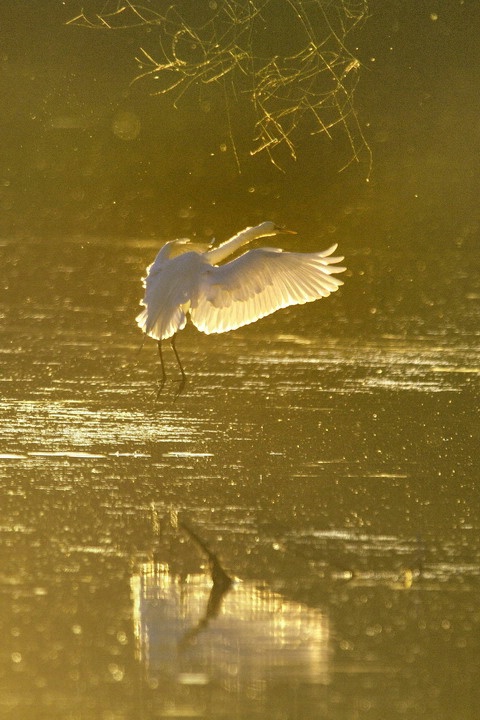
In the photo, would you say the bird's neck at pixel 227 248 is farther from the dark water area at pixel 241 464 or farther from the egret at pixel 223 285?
the dark water area at pixel 241 464

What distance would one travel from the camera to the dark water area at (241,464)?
5176 mm

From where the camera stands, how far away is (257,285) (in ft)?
31.7

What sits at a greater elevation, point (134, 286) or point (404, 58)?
point (404, 58)

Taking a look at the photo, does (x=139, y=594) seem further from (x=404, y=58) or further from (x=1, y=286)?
(x=404, y=58)

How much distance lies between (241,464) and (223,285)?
5.42 ft

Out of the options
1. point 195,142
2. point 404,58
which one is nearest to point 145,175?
point 195,142

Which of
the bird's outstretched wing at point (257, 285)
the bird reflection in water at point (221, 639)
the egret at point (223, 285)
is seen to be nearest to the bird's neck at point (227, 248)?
the egret at point (223, 285)

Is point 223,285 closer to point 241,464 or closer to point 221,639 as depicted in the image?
point 241,464

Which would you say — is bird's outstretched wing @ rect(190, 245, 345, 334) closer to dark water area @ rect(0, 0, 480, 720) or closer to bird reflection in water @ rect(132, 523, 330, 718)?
dark water area @ rect(0, 0, 480, 720)

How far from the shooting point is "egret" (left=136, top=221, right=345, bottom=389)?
375 inches

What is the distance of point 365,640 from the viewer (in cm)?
551

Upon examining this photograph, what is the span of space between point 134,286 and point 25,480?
660 cm

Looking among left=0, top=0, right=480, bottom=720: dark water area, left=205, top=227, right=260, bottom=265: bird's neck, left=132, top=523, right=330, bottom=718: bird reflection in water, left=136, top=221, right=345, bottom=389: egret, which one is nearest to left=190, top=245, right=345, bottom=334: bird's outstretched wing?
left=136, top=221, right=345, bottom=389: egret

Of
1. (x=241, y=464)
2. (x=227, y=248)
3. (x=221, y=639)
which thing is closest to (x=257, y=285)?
(x=227, y=248)
